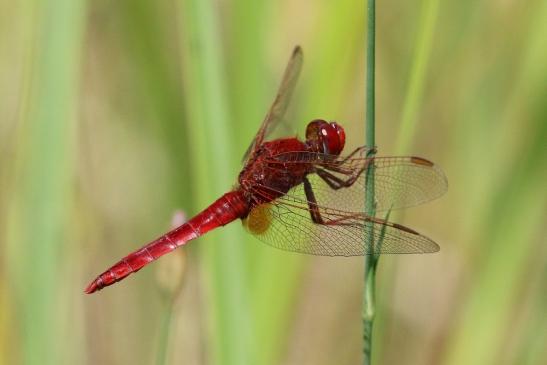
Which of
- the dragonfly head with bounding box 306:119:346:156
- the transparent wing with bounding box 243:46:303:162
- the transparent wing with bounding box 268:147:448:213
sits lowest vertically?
the transparent wing with bounding box 268:147:448:213

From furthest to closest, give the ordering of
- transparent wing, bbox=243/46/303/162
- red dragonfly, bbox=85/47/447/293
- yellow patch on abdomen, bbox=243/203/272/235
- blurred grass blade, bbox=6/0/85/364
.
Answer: transparent wing, bbox=243/46/303/162, yellow patch on abdomen, bbox=243/203/272/235, red dragonfly, bbox=85/47/447/293, blurred grass blade, bbox=6/0/85/364

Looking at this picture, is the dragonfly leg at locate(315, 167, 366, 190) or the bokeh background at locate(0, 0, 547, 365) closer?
the bokeh background at locate(0, 0, 547, 365)

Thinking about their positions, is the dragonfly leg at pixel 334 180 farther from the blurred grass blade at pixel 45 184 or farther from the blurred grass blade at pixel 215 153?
the blurred grass blade at pixel 45 184

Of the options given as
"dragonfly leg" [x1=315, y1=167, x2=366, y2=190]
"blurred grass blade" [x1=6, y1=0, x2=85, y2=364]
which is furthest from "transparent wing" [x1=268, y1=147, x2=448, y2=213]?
"blurred grass blade" [x1=6, y1=0, x2=85, y2=364]

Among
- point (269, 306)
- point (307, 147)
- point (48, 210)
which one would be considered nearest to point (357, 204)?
point (307, 147)

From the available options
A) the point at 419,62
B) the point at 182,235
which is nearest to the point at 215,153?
the point at 182,235

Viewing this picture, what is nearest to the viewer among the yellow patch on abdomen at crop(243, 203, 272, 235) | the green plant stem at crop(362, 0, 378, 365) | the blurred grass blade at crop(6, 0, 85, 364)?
the green plant stem at crop(362, 0, 378, 365)

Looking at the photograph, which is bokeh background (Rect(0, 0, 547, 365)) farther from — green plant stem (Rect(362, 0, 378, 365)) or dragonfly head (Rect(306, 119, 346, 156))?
green plant stem (Rect(362, 0, 378, 365))

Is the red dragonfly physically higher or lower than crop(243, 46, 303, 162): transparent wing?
lower

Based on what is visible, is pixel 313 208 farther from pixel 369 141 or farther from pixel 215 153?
pixel 369 141
